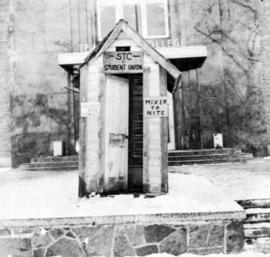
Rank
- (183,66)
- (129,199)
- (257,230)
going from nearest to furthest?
(257,230), (129,199), (183,66)

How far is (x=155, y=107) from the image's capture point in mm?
5422

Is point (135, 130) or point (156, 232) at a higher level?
point (135, 130)

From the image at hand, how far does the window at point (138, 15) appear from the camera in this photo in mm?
A: 12469

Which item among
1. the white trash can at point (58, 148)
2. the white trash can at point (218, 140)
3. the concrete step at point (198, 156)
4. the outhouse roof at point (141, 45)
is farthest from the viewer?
the white trash can at point (58, 148)

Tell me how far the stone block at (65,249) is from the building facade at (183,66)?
25.6ft

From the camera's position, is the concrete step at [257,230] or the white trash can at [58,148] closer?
the concrete step at [257,230]

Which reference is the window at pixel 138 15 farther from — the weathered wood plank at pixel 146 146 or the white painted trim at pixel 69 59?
the weathered wood plank at pixel 146 146

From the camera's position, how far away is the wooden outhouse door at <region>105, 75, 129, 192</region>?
565 centimetres

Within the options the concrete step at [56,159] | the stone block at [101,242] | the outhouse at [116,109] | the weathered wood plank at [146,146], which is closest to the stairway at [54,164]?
the concrete step at [56,159]

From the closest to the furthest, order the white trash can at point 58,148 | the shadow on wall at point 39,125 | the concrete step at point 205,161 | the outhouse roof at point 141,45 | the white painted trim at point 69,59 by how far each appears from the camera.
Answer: the outhouse roof at point 141,45 < the concrete step at point 205,161 < the white painted trim at point 69,59 < the white trash can at point 58,148 < the shadow on wall at point 39,125

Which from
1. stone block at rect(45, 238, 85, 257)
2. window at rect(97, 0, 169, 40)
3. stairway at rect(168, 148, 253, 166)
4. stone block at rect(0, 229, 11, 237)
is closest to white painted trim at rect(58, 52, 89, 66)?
window at rect(97, 0, 169, 40)

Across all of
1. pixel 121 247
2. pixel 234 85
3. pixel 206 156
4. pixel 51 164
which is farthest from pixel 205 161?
pixel 121 247

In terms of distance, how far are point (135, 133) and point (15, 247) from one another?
3.25m

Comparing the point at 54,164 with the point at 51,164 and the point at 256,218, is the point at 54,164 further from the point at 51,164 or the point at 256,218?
the point at 256,218
